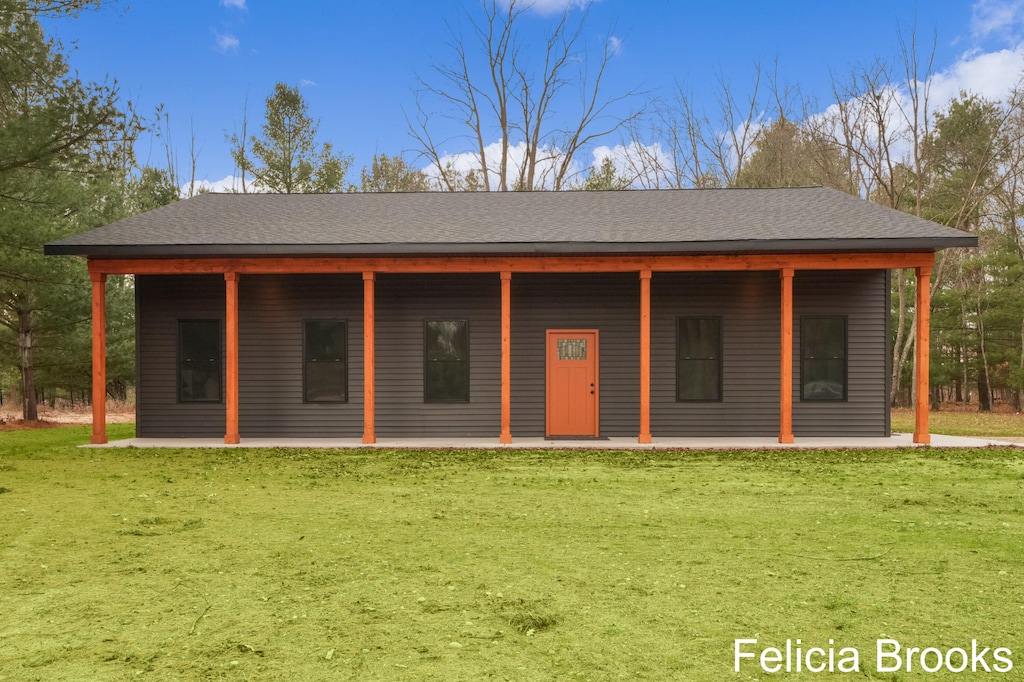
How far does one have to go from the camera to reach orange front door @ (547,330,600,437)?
13.5m

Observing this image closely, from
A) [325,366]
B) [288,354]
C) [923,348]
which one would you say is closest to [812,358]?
[923,348]

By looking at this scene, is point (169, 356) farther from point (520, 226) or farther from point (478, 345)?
point (520, 226)

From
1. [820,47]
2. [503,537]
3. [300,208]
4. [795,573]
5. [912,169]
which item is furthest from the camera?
[820,47]

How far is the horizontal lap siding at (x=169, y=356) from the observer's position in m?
13.6

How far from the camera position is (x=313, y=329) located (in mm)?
13680

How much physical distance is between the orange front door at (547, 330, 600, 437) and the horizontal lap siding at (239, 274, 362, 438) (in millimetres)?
3465

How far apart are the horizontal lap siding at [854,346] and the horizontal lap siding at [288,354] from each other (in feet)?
25.8

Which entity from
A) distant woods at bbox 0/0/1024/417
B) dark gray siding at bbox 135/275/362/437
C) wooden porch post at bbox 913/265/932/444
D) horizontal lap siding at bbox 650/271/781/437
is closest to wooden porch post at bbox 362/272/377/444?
dark gray siding at bbox 135/275/362/437

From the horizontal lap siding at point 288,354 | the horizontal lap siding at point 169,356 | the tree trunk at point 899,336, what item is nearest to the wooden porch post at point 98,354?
the horizontal lap siding at point 169,356

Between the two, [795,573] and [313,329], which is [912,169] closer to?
[313,329]

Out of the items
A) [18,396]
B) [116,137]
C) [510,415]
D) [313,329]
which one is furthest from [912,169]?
[18,396]

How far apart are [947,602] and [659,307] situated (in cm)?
944

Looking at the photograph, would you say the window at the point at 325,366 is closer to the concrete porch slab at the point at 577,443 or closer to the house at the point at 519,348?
the house at the point at 519,348

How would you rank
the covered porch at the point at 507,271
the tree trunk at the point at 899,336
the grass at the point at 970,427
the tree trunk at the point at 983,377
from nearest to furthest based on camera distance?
the covered porch at the point at 507,271, the grass at the point at 970,427, the tree trunk at the point at 899,336, the tree trunk at the point at 983,377
